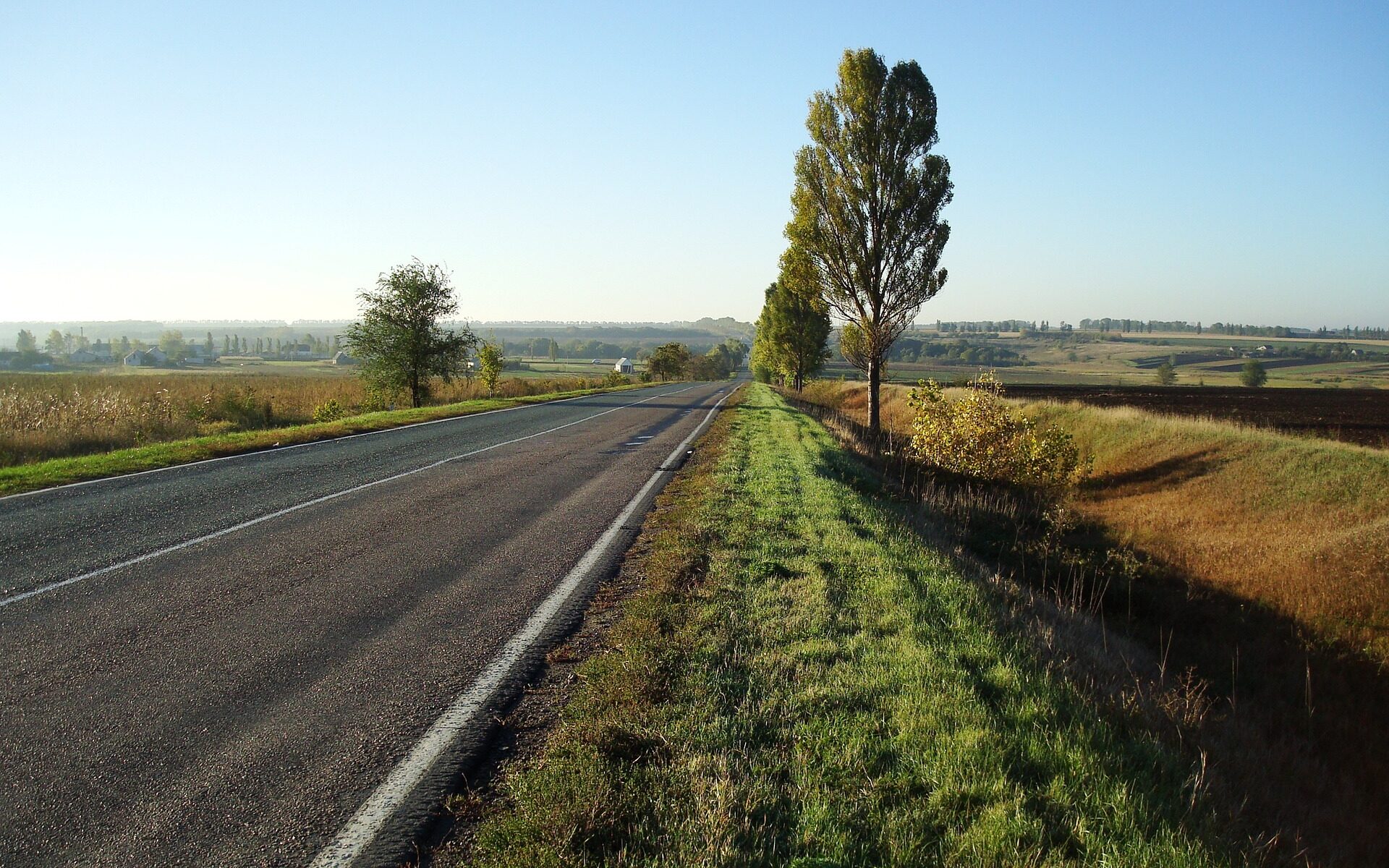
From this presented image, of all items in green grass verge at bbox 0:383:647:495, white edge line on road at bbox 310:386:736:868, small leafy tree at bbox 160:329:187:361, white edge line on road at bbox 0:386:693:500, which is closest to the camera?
white edge line on road at bbox 310:386:736:868

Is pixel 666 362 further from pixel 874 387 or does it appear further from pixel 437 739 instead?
pixel 437 739

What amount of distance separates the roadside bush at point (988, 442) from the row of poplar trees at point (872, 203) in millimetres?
3956

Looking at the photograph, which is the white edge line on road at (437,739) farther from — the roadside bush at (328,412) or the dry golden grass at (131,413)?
the roadside bush at (328,412)

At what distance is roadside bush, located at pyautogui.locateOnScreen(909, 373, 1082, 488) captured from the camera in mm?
16625

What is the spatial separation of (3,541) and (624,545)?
5.59 m

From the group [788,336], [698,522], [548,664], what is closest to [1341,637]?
[698,522]

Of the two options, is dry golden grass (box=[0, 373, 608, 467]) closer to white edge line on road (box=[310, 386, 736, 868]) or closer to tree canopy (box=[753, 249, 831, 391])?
white edge line on road (box=[310, 386, 736, 868])

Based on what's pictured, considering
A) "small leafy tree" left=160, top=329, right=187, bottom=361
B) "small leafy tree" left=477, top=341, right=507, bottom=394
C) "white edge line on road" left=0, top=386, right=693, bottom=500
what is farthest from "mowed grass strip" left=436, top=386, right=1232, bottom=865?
"small leafy tree" left=160, top=329, right=187, bottom=361

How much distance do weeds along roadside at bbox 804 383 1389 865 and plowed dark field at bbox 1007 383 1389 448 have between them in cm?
461

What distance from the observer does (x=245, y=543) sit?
21.6 feet

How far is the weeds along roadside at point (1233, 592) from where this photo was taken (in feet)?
15.3

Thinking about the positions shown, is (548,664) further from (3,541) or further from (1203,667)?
(1203,667)

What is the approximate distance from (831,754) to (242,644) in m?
3.54

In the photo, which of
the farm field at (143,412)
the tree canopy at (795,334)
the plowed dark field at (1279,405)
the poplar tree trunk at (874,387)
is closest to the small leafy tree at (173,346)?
the tree canopy at (795,334)
